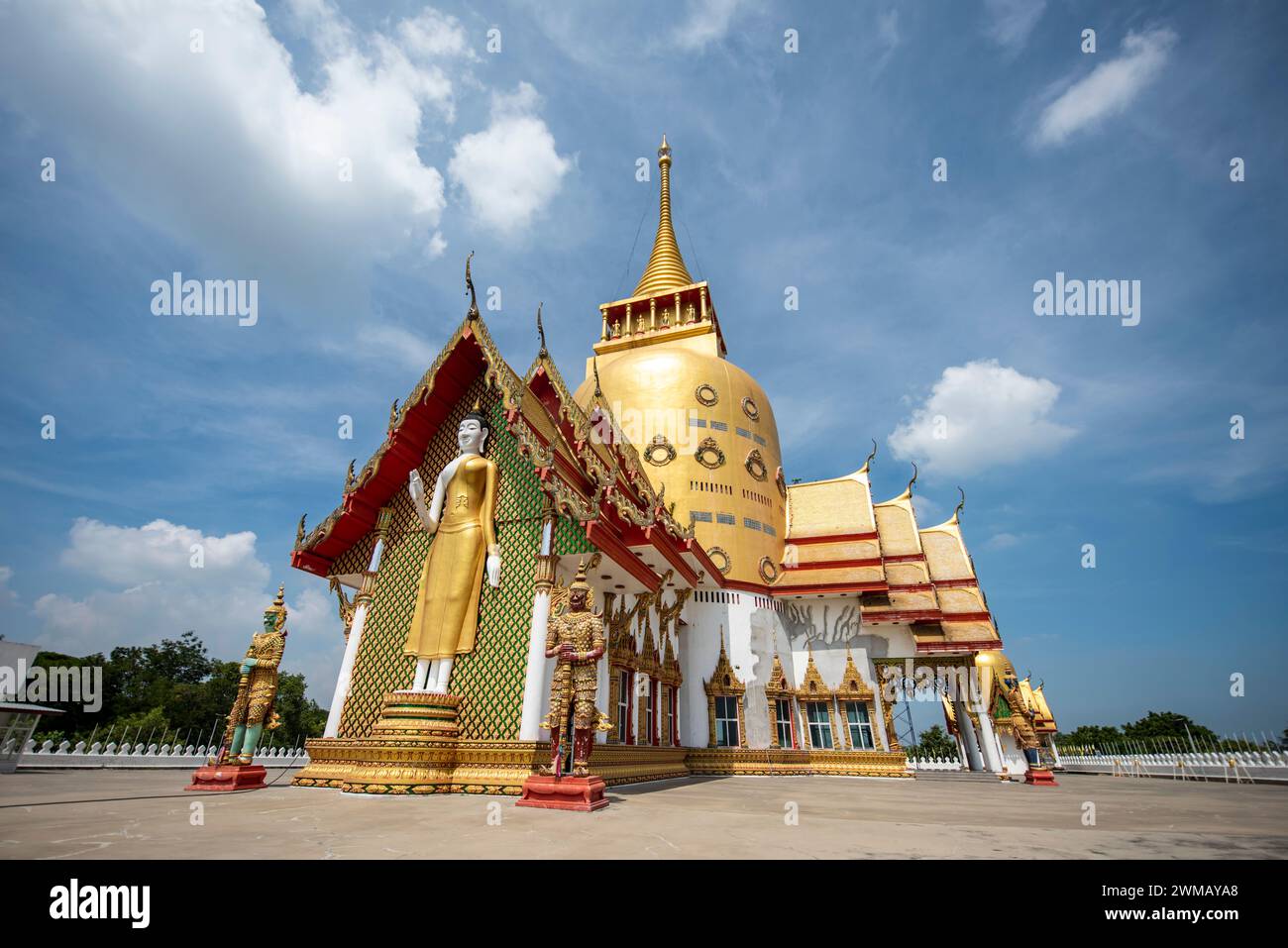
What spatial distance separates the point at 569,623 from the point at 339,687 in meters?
5.64

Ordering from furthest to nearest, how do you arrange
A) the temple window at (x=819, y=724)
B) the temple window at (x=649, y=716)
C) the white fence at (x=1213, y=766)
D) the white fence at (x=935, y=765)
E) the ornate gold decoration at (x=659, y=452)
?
the white fence at (x=935, y=765), the ornate gold decoration at (x=659, y=452), the temple window at (x=819, y=724), the white fence at (x=1213, y=766), the temple window at (x=649, y=716)

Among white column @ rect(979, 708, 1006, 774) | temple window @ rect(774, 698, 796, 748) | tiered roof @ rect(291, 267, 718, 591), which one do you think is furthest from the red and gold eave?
white column @ rect(979, 708, 1006, 774)

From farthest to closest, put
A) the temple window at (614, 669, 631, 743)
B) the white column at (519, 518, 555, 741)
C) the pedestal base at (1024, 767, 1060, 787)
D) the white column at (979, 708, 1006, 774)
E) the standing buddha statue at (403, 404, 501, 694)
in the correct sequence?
the white column at (979, 708, 1006, 774)
the pedestal base at (1024, 767, 1060, 787)
the temple window at (614, 669, 631, 743)
the standing buddha statue at (403, 404, 501, 694)
the white column at (519, 518, 555, 741)

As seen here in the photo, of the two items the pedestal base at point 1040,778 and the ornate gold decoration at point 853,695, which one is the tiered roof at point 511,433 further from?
the pedestal base at point 1040,778

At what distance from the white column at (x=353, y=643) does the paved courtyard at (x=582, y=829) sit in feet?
7.60

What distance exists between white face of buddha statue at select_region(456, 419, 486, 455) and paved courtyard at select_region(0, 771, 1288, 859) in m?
5.32

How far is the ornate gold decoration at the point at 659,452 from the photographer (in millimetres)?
18984

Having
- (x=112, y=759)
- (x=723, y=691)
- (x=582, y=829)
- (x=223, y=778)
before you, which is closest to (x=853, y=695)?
(x=723, y=691)

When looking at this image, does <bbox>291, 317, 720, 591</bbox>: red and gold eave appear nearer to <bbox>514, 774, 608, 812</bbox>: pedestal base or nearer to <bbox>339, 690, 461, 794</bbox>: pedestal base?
<bbox>339, 690, 461, 794</bbox>: pedestal base

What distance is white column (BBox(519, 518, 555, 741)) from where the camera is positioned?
26.5ft

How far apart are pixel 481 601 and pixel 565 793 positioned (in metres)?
4.02
